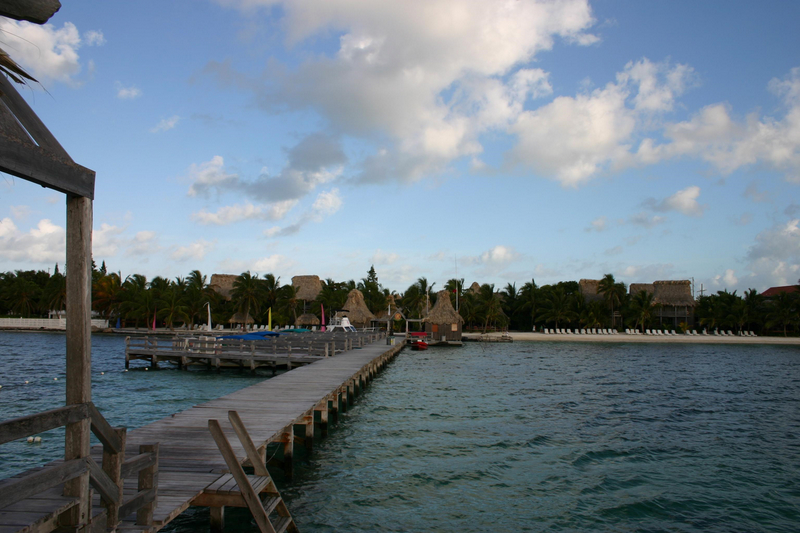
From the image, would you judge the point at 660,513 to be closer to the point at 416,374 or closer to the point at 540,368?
the point at 416,374

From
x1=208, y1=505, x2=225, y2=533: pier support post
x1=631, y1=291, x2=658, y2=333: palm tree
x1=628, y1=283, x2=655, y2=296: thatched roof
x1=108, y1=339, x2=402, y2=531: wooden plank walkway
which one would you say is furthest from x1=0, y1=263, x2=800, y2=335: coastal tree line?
x1=208, y1=505, x2=225, y2=533: pier support post

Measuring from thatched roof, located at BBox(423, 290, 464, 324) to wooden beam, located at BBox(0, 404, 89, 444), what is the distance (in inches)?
2060

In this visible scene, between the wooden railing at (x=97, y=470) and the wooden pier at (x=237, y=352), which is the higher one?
the wooden railing at (x=97, y=470)

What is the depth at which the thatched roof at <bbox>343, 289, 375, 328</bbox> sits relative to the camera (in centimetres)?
6116

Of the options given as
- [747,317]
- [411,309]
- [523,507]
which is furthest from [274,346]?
[747,317]

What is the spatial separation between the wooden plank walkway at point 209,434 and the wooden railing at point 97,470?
0.47 metres

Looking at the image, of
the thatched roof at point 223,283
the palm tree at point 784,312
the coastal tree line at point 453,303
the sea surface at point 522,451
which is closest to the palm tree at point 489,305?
the coastal tree line at point 453,303

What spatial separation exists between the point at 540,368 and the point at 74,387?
32.4 m

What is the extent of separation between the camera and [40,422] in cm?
387

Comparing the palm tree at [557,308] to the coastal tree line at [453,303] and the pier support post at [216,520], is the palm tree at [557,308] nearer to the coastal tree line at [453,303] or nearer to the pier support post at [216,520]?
the coastal tree line at [453,303]

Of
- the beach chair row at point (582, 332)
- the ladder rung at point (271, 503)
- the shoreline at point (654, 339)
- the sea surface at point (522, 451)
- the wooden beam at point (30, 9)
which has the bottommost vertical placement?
the shoreline at point (654, 339)

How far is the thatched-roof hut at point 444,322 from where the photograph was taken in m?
55.8

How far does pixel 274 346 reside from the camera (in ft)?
88.5

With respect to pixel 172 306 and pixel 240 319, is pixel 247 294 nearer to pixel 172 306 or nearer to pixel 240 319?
pixel 240 319
